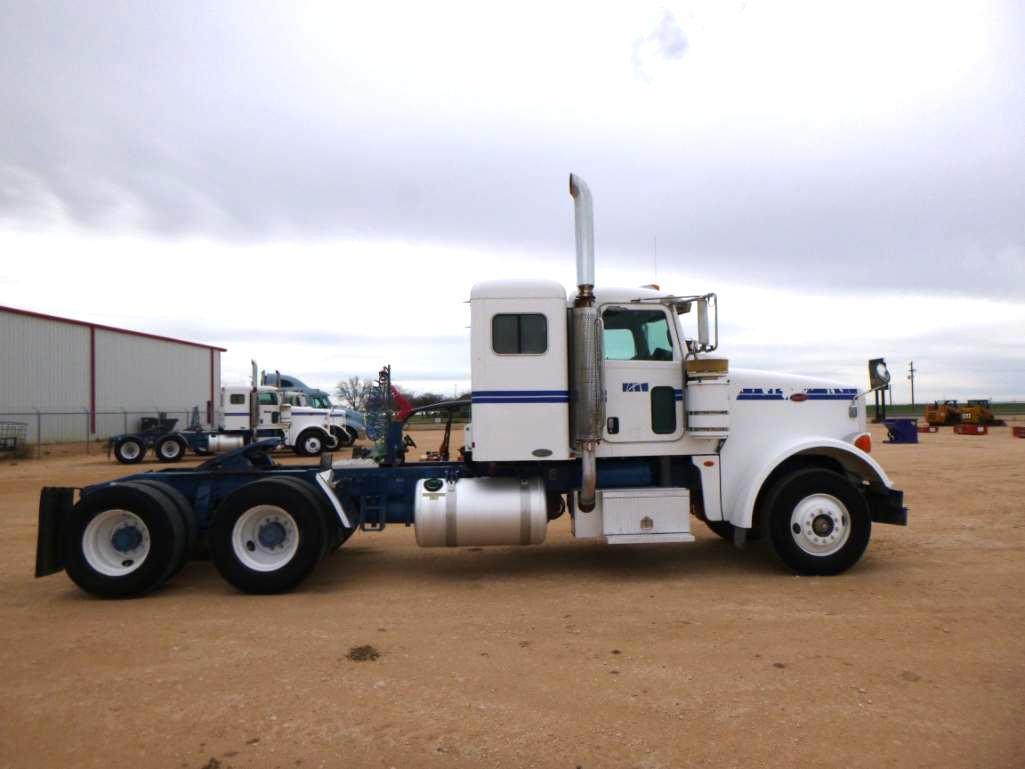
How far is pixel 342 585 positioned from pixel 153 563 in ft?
5.54

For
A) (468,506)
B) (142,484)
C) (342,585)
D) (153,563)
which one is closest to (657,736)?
(468,506)

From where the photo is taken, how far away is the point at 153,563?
6.05m

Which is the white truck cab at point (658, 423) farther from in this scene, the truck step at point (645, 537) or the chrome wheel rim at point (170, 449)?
the chrome wheel rim at point (170, 449)

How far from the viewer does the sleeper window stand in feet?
21.0

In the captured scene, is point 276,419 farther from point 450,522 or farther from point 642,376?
point 642,376

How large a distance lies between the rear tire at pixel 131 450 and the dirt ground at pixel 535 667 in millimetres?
17929

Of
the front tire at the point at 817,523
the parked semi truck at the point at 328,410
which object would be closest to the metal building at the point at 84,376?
the parked semi truck at the point at 328,410

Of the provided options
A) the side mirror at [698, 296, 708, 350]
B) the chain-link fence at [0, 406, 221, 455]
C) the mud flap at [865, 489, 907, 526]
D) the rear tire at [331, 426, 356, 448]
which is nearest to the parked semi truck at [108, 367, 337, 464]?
the rear tire at [331, 426, 356, 448]

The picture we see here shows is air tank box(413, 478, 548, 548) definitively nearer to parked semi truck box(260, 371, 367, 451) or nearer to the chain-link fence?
parked semi truck box(260, 371, 367, 451)

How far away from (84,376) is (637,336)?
1345 inches

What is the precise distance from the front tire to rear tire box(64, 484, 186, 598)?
5.62 metres

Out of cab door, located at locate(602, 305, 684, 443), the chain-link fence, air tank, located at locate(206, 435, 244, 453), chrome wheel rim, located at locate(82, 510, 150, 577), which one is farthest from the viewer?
the chain-link fence

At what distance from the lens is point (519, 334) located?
6.41 m

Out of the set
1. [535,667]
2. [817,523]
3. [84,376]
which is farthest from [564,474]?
[84,376]
